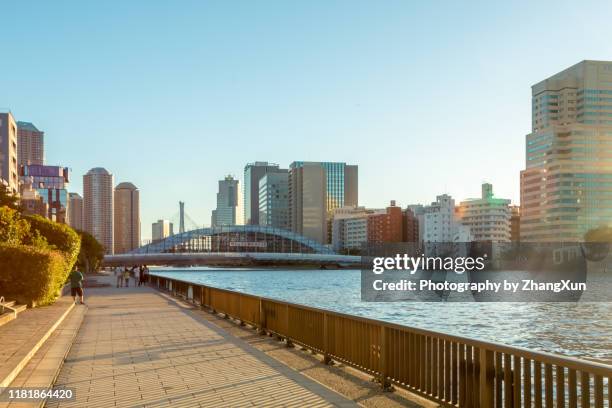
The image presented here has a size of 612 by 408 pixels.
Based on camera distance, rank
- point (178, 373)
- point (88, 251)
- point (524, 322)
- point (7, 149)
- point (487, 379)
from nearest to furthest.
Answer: point (487, 379), point (178, 373), point (524, 322), point (88, 251), point (7, 149)

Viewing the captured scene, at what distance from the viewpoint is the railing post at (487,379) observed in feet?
26.1

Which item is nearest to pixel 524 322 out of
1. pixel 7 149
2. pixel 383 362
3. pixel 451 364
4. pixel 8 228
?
pixel 8 228

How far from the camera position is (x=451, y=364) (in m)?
8.84

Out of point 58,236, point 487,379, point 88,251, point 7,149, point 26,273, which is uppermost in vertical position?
point 7,149

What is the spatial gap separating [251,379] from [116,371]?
8.46 ft

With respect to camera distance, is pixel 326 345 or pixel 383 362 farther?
pixel 326 345

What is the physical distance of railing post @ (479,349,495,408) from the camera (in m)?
7.95

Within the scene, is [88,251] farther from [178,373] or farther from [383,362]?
[383,362]

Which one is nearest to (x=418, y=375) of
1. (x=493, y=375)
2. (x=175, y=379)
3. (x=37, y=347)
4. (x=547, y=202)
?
(x=493, y=375)

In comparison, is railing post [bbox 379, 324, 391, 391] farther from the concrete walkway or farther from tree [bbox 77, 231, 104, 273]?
tree [bbox 77, 231, 104, 273]

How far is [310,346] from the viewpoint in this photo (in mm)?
14156

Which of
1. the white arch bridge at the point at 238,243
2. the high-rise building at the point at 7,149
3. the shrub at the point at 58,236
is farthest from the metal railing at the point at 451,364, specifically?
the white arch bridge at the point at 238,243

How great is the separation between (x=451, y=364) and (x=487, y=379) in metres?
0.89

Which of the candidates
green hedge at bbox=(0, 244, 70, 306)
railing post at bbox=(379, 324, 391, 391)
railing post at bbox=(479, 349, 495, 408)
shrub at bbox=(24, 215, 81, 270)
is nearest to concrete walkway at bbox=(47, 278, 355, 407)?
railing post at bbox=(379, 324, 391, 391)
